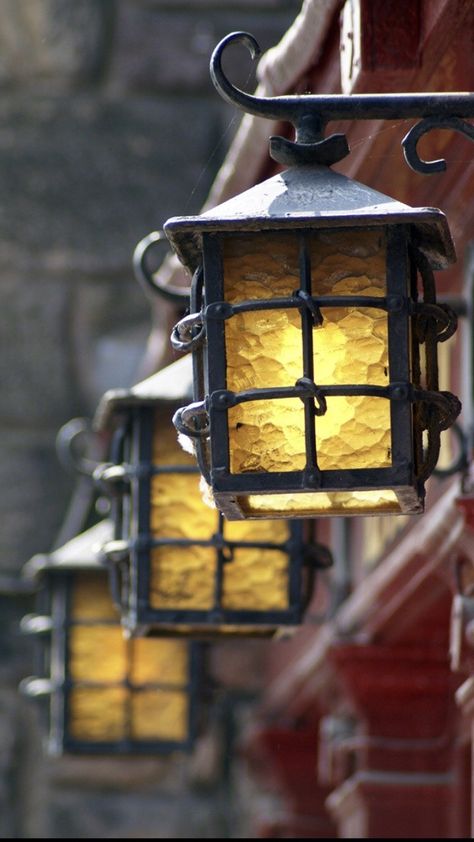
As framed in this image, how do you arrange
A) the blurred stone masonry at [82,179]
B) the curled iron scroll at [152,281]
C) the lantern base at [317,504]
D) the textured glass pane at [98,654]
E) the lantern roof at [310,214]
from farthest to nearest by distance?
the blurred stone masonry at [82,179], the textured glass pane at [98,654], the curled iron scroll at [152,281], the lantern base at [317,504], the lantern roof at [310,214]

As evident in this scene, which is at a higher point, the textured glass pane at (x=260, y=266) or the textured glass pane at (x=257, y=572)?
the textured glass pane at (x=260, y=266)

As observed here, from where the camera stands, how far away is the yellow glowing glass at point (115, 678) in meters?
6.31

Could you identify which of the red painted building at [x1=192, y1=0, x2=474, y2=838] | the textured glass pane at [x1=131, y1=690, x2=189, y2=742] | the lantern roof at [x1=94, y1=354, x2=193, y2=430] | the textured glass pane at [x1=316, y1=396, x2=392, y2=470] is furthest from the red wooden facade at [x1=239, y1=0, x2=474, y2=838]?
the textured glass pane at [x1=316, y1=396, x2=392, y2=470]

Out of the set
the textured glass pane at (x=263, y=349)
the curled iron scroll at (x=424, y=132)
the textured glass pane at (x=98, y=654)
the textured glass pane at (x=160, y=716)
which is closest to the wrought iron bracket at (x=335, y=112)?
the curled iron scroll at (x=424, y=132)

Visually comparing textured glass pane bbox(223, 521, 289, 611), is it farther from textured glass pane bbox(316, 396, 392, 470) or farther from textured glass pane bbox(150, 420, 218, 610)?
textured glass pane bbox(316, 396, 392, 470)

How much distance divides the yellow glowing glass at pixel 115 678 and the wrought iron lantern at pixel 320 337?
3.08 metres

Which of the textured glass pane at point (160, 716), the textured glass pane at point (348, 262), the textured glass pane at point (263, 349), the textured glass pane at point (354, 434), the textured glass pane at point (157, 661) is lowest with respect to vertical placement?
A: the textured glass pane at point (160, 716)

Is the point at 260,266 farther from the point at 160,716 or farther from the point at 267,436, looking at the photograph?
the point at 160,716

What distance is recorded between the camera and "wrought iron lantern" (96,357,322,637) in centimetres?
468

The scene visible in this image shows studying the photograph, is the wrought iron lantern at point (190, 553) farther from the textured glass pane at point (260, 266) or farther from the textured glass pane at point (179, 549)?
the textured glass pane at point (260, 266)

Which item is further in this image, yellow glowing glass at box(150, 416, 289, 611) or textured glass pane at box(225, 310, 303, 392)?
yellow glowing glass at box(150, 416, 289, 611)

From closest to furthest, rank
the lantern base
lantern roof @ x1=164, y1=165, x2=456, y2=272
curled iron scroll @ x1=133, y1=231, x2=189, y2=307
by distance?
1. lantern roof @ x1=164, y1=165, x2=456, y2=272
2. the lantern base
3. curled iron scroll @ x1=133, y1=231, x2=189, y2=307

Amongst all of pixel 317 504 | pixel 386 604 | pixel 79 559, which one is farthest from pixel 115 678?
pixel 317 504

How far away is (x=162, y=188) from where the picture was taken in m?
9.66
